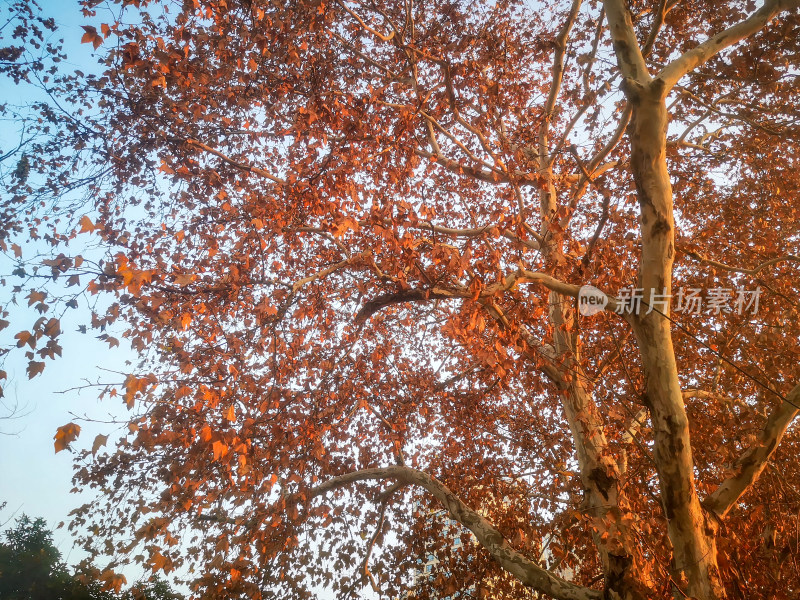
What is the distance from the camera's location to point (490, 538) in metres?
5.57

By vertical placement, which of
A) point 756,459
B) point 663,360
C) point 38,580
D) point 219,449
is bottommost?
point 38,580

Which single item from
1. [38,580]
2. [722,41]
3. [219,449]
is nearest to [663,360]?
[722,41]

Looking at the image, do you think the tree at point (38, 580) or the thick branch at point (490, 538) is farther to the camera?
the tree at point (38, 580)

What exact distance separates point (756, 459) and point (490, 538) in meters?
3.13

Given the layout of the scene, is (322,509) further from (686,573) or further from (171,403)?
(686,573)

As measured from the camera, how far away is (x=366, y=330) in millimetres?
10016

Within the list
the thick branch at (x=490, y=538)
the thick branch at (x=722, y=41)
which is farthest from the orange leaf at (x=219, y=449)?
the thick branch at (x=722, y=41)

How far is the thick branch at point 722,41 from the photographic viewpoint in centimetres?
415

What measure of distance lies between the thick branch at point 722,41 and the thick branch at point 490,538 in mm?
5446

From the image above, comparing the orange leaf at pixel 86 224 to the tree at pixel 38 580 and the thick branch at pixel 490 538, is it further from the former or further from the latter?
the tree at pixel 38 580

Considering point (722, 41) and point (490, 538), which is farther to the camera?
point (490, 538)

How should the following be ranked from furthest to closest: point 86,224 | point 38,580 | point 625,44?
point 38,580 → point 625,44 → point 86,224

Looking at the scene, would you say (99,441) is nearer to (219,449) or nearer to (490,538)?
(219,449)

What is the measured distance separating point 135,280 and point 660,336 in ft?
16.4
